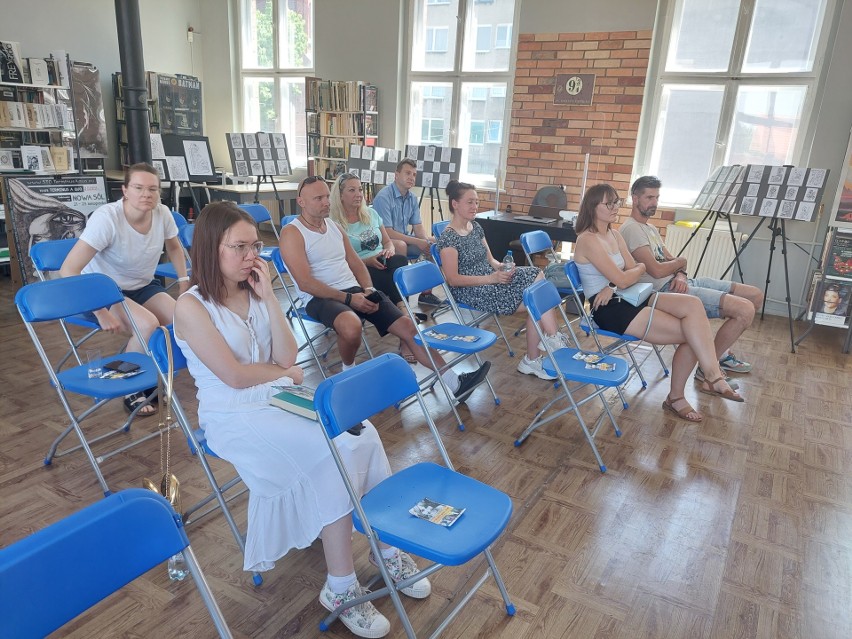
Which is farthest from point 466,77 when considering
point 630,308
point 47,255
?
point 47,255

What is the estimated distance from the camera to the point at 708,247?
6.08m

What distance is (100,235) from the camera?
3.12 metres

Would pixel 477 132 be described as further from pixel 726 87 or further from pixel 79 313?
pixel 79 313

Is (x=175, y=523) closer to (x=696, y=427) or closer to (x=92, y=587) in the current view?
(x=92, y=587)

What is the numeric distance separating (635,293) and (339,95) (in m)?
5.74

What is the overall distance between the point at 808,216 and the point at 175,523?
17.7 feet

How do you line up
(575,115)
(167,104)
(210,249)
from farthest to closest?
(167,104)
(575,115)
(210,249)

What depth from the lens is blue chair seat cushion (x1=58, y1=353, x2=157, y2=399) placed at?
7.93ft

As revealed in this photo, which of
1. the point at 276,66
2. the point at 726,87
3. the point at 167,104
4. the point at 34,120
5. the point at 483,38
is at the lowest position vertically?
the point at 34,120

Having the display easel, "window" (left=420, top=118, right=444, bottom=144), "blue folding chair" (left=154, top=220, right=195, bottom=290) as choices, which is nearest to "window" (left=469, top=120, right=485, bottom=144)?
"window" (left=420, top=118, right=444, bottom=144)

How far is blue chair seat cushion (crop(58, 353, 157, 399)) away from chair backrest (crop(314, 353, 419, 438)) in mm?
1194

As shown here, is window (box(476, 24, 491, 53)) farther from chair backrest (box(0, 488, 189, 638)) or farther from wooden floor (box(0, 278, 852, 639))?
chair backrest (box(0, 488, 189, 638))

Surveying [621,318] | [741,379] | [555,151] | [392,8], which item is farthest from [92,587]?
[392,8]

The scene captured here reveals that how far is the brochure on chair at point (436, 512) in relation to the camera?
1.66 m
